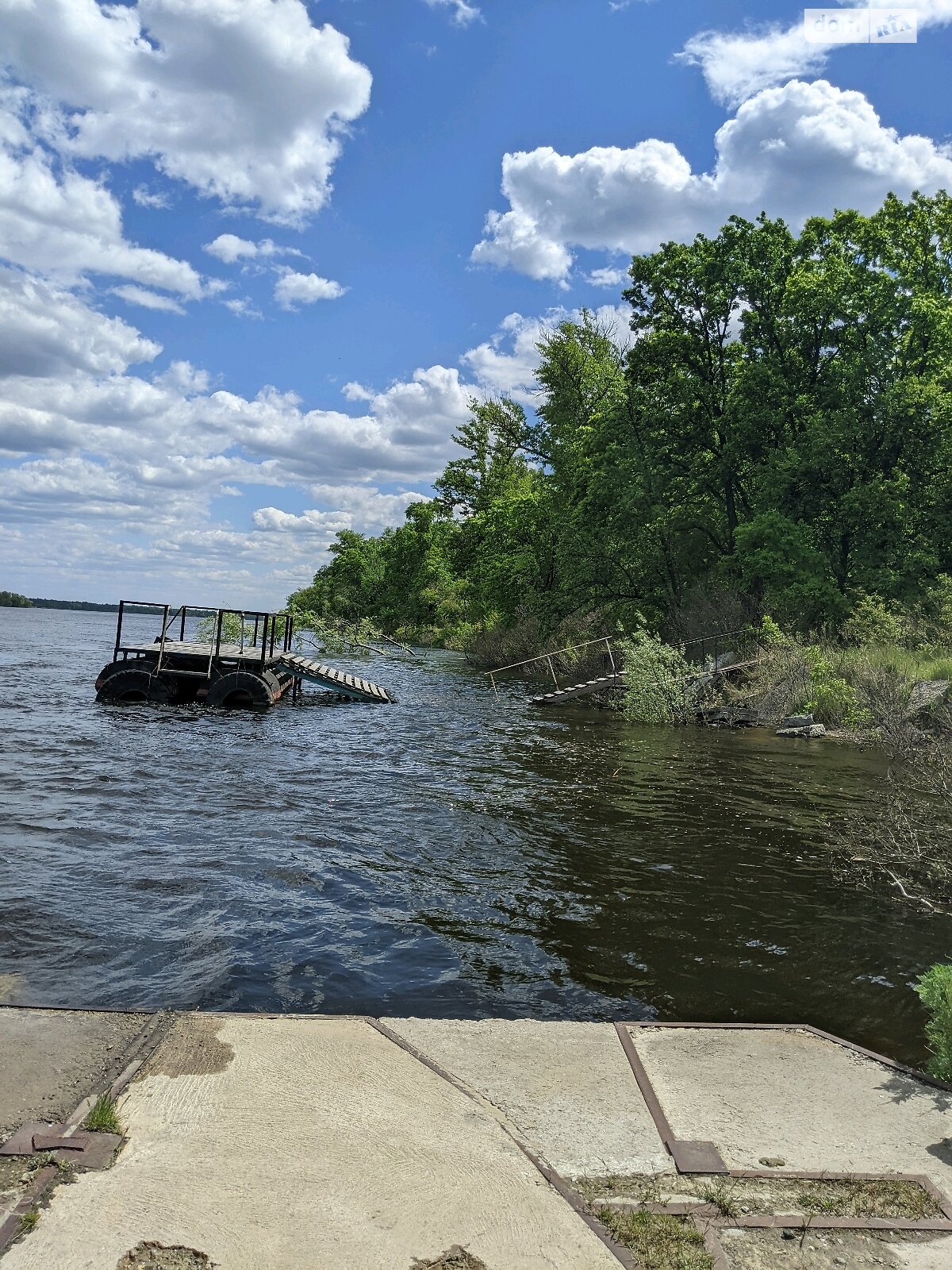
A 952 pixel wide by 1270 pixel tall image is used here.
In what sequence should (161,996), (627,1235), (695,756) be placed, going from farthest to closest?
(695,756) < (161,996) < (627,1235)

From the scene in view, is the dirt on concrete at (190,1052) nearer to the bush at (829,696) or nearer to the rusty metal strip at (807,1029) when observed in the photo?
the rusty metal strip at (807,1029)

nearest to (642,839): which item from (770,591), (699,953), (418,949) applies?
(699,953)

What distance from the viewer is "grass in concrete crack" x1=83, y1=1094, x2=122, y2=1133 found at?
3.70 metres

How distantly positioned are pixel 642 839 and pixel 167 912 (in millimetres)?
6395

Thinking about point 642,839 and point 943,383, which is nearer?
point 642,839

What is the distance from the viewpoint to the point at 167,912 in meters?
8.40

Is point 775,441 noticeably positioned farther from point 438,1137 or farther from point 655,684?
point 438,1137

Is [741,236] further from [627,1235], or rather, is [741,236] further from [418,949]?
[627,1235]

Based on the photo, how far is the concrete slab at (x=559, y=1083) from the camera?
150 inches

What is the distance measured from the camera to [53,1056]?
4.55 metres

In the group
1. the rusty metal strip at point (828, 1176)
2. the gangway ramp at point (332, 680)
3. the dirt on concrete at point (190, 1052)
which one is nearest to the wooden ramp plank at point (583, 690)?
the gangway ramp at point (332, 680)

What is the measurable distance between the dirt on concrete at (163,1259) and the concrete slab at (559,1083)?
151 cm

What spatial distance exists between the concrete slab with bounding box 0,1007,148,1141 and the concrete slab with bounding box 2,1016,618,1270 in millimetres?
336

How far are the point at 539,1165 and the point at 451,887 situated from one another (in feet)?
20.3
